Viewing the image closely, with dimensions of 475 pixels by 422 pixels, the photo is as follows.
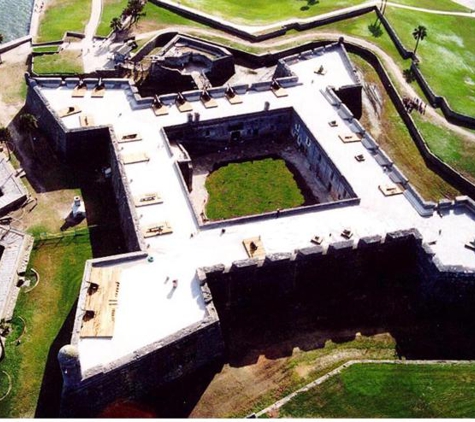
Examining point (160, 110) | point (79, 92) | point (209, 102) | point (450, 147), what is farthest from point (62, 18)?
point (450, 147)

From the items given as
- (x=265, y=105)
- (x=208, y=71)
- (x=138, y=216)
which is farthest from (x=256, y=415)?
(x=208, y=71)

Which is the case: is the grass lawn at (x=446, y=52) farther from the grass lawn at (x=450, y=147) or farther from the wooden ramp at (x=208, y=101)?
the wooden ramp at (x=208, y=101)

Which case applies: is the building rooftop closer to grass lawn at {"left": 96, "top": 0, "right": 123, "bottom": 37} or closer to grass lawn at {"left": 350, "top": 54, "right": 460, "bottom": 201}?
grass lawn at {"left": 350, "top": 54, "right": 460, "bottom": 201}

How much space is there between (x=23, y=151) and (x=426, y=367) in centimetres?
5348

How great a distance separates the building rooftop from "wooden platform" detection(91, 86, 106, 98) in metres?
0.60

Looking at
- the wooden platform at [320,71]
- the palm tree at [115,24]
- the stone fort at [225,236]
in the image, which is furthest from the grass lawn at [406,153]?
the palm tree at [115,24]

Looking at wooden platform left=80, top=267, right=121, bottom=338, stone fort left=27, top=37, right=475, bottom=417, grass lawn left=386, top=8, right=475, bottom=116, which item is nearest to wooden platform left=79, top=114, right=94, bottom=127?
stone fort left=27, top=37, right=475, bottom=417

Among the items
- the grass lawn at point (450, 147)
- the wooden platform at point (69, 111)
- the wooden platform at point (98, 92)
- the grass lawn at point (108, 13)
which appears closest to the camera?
the wooden platform at point (69, 111)

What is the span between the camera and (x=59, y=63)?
84.6 metres

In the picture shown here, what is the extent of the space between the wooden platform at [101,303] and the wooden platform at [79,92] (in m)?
31.5

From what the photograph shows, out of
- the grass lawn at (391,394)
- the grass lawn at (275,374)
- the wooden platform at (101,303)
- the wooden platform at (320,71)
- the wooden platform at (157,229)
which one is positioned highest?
the wooden platform at (320,71)

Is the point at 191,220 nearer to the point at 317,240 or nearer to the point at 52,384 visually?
the point at 317,240

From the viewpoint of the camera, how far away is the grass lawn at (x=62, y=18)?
9306cm

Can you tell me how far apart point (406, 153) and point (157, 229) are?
37.4m
